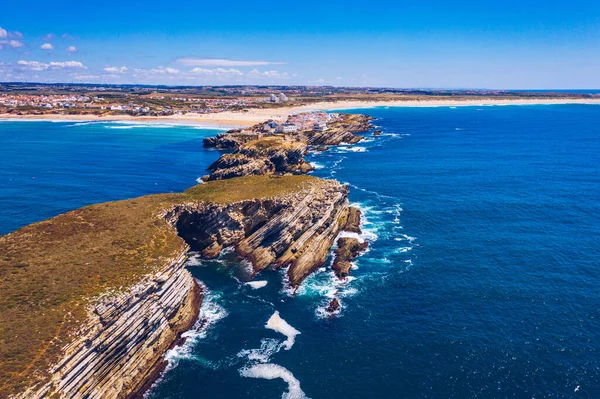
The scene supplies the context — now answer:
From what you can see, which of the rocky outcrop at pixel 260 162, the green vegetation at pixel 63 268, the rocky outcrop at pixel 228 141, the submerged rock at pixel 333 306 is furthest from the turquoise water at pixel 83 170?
the submerged rock at pixel 333 306

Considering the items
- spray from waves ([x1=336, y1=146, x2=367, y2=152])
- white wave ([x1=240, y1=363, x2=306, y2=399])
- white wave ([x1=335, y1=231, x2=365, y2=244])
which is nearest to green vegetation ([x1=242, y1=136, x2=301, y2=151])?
spray from waves ([x1=336, y1=146, x2=367, y2=152])

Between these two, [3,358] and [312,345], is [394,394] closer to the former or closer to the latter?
[312,345]

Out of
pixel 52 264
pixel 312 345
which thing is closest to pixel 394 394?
pixel 312 345

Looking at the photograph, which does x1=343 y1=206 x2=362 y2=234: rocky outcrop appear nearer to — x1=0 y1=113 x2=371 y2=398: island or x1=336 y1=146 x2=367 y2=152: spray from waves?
x1=0 y1=113 x2=371 y2=398: island

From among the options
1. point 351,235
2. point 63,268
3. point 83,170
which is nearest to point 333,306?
point 351,235

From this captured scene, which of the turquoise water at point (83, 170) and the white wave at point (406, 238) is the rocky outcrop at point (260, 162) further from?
the white wave at point (406, 238)

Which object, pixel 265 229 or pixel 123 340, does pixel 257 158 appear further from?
pixel 123 340
